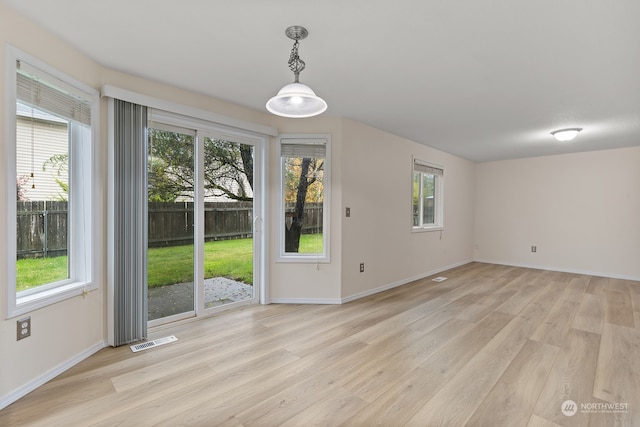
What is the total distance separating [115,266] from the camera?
2562mm

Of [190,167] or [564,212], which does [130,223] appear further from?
[564,212]

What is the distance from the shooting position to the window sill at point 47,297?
6.21 feet

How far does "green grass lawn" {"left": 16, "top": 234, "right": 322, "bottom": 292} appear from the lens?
2.12 meters

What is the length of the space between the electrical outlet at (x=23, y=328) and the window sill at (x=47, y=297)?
0.06 m

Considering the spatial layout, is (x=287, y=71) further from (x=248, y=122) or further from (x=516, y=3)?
(x=516, y=3)

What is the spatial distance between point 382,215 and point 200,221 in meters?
2.53

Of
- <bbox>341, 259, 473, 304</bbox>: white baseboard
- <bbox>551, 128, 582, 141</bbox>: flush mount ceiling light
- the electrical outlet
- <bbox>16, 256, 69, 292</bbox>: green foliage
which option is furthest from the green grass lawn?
<bbox>551, 128, 582, 141</bbox>: flush mount ceiling light

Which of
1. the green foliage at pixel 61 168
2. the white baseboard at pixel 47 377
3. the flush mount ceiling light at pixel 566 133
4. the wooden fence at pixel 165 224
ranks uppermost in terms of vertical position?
the flush mount ceiling light at pixel 566 133

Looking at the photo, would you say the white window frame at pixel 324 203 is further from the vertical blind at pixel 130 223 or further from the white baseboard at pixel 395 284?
the vertical blind at pixel 130 223

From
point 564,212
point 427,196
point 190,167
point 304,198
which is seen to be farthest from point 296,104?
point 564,212

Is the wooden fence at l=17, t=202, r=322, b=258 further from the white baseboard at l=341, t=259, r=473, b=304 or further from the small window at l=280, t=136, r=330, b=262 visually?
the white baseboard at l=341, t=259, r=473, b=304

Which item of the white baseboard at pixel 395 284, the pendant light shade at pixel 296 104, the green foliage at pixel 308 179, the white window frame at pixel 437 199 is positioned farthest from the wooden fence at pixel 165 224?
the white window frame at pixel 437 199

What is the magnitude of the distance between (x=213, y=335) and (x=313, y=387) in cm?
127

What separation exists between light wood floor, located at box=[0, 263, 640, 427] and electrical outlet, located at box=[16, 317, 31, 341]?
39 centimetres
